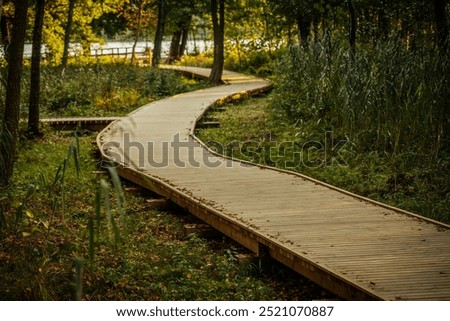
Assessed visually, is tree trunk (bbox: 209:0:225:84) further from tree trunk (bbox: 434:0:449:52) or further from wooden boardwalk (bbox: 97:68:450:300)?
tree trunk (bbox: 434:0:449:52)

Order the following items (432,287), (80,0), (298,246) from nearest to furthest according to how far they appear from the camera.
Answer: (432,287) → (298,246) → (80,0)

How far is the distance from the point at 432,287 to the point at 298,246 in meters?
1.25

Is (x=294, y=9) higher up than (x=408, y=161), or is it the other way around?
(x=294, y=9)

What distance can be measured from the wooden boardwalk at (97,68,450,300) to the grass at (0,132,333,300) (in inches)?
9.9

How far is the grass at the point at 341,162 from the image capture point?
8641 mm

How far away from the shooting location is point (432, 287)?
5211 mm

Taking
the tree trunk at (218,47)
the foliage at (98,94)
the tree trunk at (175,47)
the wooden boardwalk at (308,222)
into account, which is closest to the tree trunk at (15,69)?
the wooden boardwalk at (308,222)

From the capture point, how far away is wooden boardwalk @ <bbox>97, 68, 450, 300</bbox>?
18.0ft

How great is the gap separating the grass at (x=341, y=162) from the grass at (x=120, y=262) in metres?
1.95

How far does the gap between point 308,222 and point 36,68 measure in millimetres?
7007

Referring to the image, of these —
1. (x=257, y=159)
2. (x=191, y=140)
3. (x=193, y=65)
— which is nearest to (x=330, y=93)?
(x=257, y=159)

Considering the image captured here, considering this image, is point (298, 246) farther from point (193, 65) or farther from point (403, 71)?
point (193, 65)

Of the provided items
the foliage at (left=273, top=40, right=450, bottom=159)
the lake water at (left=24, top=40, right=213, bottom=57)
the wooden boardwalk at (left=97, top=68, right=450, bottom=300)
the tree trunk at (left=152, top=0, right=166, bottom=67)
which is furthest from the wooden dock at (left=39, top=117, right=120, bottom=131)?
the tree trunk at (left=152, top=0, right=166, bottom=67)

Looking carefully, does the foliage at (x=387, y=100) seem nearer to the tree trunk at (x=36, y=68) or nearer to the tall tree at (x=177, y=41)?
the tree trunk at (x=36, y=68)
